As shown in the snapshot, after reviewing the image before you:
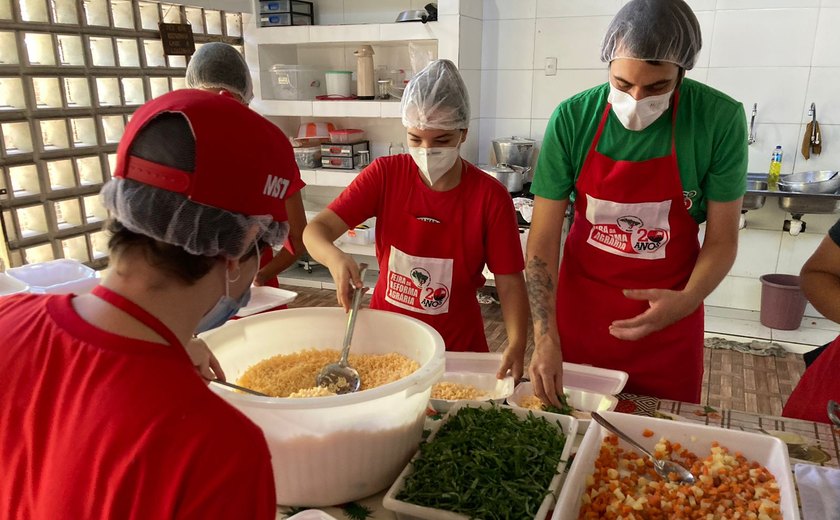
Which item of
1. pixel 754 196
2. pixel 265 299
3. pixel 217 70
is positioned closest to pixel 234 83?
pixel 217 70

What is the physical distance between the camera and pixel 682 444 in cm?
114

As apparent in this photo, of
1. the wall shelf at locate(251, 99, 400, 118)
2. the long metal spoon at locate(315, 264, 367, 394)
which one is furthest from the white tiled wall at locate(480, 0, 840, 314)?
the long metal spoon at locate(315, 264, 367, 394)

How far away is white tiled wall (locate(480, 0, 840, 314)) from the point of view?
3.65m

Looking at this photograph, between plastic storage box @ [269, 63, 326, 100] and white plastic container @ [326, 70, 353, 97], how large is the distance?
0.70 ft

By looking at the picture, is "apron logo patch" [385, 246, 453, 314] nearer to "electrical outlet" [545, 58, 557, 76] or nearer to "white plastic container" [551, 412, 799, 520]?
"white plastic container" [551, 412, 799, 520]

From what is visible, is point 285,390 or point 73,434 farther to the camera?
point 285,390

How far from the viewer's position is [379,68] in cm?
438

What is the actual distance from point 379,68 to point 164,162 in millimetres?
3989

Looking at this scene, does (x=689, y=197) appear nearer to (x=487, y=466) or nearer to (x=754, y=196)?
(x=487, y=466)

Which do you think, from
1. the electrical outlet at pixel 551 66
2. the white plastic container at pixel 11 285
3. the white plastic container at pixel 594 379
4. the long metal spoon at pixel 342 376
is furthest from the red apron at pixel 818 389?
the electrical outlet at pixel 551 66

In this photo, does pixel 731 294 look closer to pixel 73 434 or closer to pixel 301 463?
pixel 301 463

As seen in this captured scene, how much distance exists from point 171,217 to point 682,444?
102cm

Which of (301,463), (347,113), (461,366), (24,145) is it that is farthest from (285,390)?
(347,113)

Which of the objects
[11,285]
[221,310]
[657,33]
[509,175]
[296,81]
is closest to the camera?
[221,310]
